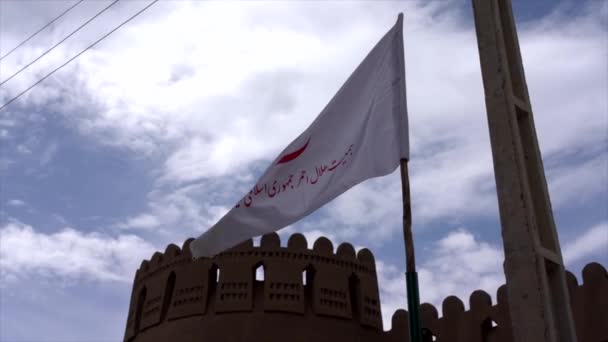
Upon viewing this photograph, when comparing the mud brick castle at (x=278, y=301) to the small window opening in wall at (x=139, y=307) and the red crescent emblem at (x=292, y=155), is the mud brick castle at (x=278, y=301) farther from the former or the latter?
the red crescent emblem at (x=292, y=155)

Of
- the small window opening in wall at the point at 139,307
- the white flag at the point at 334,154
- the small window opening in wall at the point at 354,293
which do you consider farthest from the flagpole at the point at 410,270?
the small window opening in wall at the point at 139,307

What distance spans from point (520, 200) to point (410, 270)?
99 centimetres

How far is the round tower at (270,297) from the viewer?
50.8ft

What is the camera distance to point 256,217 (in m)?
6.65

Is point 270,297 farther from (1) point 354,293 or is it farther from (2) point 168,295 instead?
(2) point 168,295

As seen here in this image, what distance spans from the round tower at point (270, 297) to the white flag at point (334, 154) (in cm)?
910

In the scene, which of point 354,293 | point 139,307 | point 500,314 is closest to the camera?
point 500,314

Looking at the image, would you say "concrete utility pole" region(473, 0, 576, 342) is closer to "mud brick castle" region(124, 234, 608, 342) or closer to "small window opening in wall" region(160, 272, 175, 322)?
"mud brick castle" region(124, 234, 608, 342)

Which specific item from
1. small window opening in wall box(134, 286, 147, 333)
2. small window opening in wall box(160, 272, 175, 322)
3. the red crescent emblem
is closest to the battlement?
small window opening in wall box(160, 272, 175, 322)

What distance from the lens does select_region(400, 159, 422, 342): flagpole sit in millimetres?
4919

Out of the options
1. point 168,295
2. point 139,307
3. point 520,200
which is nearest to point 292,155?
A: point 520,200

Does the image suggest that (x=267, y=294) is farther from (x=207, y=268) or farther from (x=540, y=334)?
(x=540, y=334)

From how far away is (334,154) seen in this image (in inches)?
255

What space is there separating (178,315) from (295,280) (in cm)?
290
